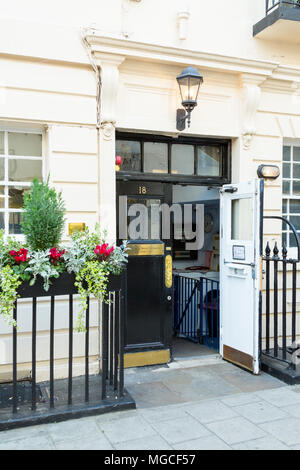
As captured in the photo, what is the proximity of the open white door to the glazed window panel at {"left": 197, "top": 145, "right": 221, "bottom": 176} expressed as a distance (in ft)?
1.48

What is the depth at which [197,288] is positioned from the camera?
6945mm

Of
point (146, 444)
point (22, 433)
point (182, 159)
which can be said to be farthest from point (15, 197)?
point (146, 444)

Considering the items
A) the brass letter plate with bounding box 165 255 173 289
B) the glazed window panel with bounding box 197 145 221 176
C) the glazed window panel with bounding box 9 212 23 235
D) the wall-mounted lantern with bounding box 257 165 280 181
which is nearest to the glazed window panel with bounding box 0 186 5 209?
the glazed window panel with bounding box 9 212 23 235

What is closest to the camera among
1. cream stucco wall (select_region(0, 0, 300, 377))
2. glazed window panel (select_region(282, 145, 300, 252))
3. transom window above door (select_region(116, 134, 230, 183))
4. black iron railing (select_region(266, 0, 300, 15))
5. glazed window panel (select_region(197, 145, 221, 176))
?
cream stucco wall (select_region(0, 0, 300, 377))

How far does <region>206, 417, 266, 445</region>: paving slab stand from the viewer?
141 inches

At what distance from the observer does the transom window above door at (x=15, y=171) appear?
16.3ft

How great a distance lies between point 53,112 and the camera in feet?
16.1

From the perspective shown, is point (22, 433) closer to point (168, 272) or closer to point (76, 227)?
point (76, 227)

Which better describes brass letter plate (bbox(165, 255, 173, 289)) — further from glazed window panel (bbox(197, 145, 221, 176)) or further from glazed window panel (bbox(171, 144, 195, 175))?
glazed window panel (bbox(197, 145, 221, 176))

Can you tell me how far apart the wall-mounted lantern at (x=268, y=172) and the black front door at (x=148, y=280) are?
4.33 feet

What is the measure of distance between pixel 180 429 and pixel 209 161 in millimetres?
3650

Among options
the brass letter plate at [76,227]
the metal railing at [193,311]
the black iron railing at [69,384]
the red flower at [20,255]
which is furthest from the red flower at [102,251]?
the metal railing at [193,311]

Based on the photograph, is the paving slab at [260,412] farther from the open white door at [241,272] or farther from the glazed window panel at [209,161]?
the glazed window panel at [209,161]
